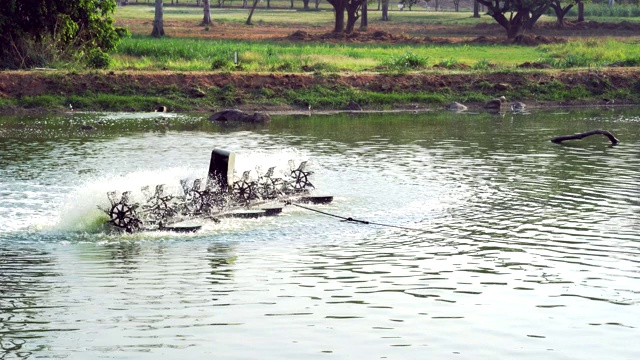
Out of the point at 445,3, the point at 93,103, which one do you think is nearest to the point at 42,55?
the point at 93,103

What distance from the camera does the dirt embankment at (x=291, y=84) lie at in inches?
1833

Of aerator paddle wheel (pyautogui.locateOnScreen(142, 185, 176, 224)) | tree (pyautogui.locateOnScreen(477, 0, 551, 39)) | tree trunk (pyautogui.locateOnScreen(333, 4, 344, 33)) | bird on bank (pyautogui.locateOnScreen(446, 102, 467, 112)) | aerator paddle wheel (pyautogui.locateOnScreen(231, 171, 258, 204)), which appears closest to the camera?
aerator paddle wheel (pyautogui.locateOnScreen(142, 185, 176, 224))

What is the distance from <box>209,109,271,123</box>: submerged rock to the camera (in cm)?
4266

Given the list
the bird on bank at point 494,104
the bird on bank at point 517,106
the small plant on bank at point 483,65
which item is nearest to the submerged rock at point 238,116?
the bird on bank at point 494,104

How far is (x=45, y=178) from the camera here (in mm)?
26641

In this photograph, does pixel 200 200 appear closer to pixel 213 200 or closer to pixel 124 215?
pixel 213 200

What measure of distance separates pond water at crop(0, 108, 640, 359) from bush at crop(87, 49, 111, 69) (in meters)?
18.7

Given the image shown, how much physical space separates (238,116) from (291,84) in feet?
20.6

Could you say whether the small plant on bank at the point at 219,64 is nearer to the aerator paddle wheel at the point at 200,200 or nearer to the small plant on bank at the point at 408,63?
the small plant on bank at the point at 408,63

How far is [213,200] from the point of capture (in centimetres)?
2161

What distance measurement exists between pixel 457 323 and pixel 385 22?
97931 mm

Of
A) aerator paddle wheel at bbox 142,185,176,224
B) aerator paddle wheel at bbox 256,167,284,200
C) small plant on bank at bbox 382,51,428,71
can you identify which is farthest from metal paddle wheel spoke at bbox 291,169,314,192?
small plant on bank at bbox 382,51,428,71

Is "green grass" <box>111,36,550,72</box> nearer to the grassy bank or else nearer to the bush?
the grassy bank

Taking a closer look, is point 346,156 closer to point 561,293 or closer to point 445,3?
point 561,293
